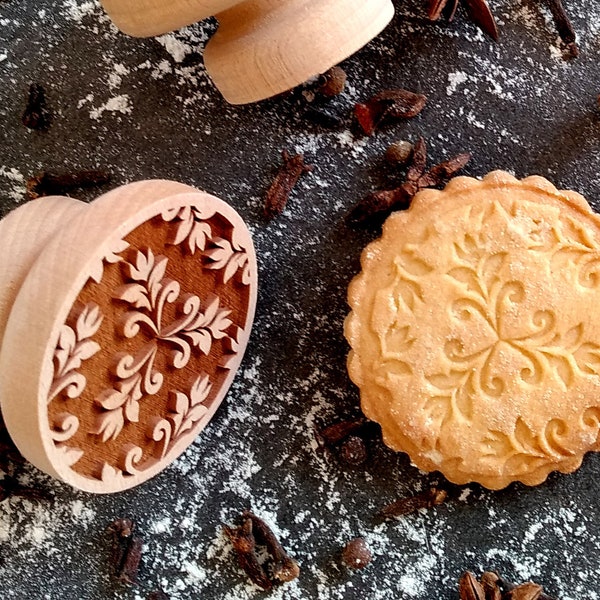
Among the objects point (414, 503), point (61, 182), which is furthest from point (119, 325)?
point (414, 503)

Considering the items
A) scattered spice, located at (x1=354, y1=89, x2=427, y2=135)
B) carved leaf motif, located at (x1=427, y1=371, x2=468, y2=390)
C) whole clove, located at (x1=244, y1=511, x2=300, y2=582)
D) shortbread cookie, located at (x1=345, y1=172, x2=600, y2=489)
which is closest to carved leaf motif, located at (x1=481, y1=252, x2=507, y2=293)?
shortbread cookie, located at (x1=345, y1=172, x2=600, y2=489)

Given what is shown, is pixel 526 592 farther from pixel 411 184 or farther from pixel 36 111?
pixel 36 111

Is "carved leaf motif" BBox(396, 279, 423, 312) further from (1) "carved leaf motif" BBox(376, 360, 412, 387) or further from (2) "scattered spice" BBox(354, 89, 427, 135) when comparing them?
(2) "scattered spice" BBox(354, 89, 427, 135)

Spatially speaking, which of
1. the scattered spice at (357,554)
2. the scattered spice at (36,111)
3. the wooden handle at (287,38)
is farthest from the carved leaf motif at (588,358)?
the scattered spice at (36,111)

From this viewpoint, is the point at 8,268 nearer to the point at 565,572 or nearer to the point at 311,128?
the point at 311,128

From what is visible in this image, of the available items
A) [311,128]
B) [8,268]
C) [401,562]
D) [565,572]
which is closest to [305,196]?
[311,128]
